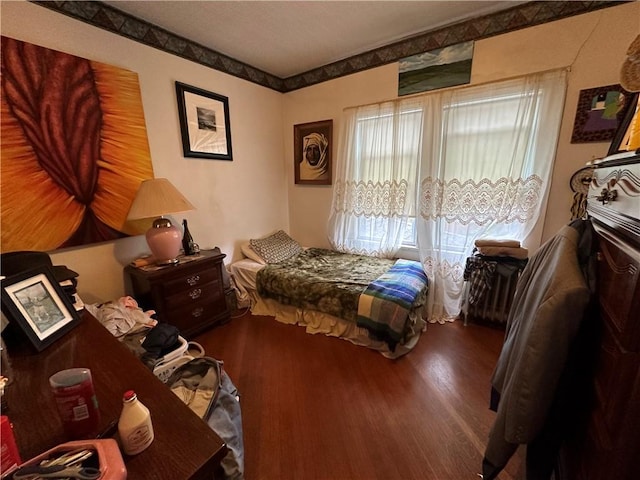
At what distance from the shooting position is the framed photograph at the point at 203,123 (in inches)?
90.9

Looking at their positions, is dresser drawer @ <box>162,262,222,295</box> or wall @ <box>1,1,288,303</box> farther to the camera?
dresser drawer @ <box>162,262,222,295</box>

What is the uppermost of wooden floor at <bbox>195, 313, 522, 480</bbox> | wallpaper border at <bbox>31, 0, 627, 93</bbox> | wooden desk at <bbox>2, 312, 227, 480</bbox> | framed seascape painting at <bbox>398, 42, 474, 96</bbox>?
wallpaper border at <bbox>31, 0, 627, 93</bbox>

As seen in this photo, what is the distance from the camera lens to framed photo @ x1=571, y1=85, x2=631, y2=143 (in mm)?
1696

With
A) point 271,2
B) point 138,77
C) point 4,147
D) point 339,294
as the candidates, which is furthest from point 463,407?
point 138,77

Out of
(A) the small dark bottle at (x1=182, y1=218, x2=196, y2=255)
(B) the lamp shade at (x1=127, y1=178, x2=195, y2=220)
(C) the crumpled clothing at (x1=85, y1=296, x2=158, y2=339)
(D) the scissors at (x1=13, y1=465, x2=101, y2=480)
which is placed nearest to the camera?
(D) the scissors at (x1=13, y1=465, x2=101, y2=480)

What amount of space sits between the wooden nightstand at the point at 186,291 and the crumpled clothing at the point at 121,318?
10.7 inches

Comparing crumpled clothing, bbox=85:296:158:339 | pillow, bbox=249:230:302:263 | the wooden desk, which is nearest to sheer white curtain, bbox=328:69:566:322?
pillow, bbox=249:230:302:263

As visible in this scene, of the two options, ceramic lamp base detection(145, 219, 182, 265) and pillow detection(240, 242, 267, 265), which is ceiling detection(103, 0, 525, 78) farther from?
pillow detection(240, 242, 267, 265)

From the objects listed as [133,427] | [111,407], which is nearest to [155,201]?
[111,407]

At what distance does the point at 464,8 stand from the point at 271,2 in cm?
147

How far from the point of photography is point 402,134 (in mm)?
2475

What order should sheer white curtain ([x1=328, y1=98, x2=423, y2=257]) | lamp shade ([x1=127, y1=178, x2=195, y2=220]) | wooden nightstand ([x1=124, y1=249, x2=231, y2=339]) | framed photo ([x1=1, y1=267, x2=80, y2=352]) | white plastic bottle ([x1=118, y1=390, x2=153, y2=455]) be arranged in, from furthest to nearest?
1. sheer white curtain ([x1=328, y1=98, x2=423, y2=257])
2. wooden nightstand ([x1=124, y1=249, x2=231, y2=339])
3. lamp shade ([x1=127, y1=178, x2=195, y2=220])
4. framed photo ([x1=1, y1=267, x2=80, y2=352])
5. white plastic bottle ([x1=118, y1=390, x2=153, y2=455])

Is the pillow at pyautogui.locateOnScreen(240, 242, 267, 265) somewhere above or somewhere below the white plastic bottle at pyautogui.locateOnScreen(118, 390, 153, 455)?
below

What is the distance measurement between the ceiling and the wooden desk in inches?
88.4
